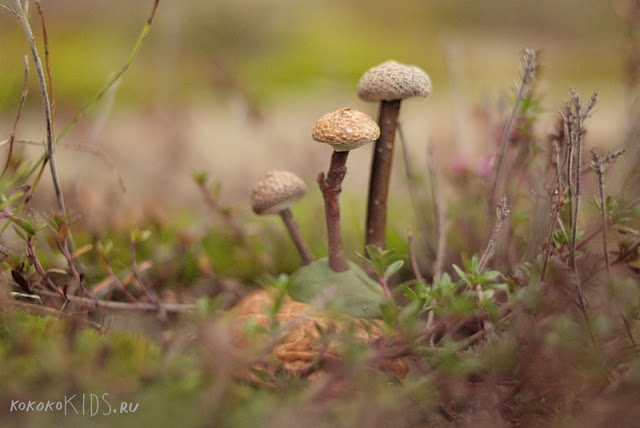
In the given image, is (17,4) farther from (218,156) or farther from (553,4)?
(553,4)

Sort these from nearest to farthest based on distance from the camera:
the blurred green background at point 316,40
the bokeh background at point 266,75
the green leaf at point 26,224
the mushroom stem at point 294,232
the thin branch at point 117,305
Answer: the green leaf at point 26,224 → the thin branch at point 117,305 → the mushroom stem at point 294,232 → the bokeh background at point 266,75 → the blurred green background at point 316,40

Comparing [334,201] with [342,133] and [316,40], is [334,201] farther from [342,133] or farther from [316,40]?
[316,40]

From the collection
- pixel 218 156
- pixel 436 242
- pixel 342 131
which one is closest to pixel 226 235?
pixel 436 242

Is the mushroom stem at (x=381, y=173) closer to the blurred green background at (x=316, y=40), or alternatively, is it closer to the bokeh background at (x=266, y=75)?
the bokeh background at (x=266, y=75)

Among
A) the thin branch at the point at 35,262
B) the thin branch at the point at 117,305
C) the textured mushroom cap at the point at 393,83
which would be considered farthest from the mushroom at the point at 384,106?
the thin branch at the point at 35,262

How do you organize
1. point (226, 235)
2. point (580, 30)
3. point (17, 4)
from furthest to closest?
1. point (580, 30)
2. point (226, 235)
3. point (17, 4)

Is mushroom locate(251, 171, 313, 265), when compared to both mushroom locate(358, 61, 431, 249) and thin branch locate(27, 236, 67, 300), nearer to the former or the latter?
mushroom locate(358, 61, 431, 249)
